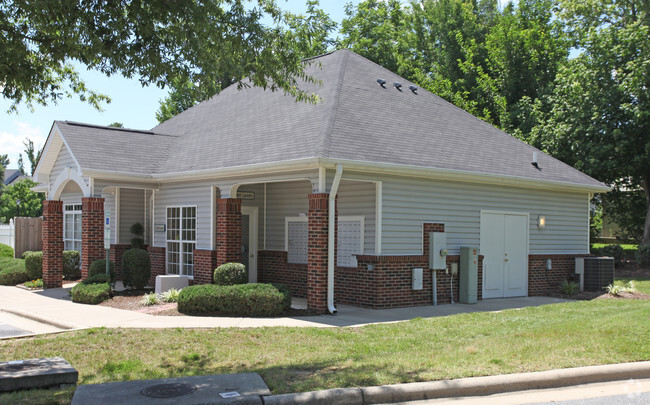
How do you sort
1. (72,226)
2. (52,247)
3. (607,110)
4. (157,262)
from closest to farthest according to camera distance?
(52,247)
(157,262)
(72,226)
(607,110)

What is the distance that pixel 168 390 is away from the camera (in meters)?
6.55

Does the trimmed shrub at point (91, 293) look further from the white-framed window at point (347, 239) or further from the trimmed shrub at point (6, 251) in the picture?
the trimmed shrub at point (6, 251)

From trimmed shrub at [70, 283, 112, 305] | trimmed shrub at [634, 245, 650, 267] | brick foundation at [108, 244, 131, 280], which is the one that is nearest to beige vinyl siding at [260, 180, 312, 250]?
trimmed shrub at [70, 283, 112, 305]

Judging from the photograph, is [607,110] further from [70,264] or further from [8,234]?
[8,234]

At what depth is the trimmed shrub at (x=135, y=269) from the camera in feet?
54.9

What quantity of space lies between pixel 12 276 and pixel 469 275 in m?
14.2

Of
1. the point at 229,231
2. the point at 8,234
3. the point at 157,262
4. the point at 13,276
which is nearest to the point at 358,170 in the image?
the point at 229,231

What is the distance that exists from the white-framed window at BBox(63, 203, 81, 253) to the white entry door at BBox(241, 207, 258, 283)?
723cm

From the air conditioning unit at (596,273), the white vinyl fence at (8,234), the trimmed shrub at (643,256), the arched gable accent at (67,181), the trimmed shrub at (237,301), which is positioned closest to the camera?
the trimmed shrub at (237,301)

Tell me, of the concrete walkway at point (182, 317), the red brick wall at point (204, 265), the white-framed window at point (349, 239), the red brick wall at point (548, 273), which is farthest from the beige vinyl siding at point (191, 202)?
the red brick wall at point (548, 273)

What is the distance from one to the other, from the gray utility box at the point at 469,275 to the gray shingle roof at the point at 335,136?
205 centimetres

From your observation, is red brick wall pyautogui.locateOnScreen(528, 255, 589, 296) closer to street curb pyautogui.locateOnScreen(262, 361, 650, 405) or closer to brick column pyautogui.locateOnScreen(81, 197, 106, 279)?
street curb pyautogui.locateOnScreen(262, 361, 650, 405)

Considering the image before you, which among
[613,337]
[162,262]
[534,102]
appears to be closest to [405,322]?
[613,337]

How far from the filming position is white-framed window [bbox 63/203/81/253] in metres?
21.4
